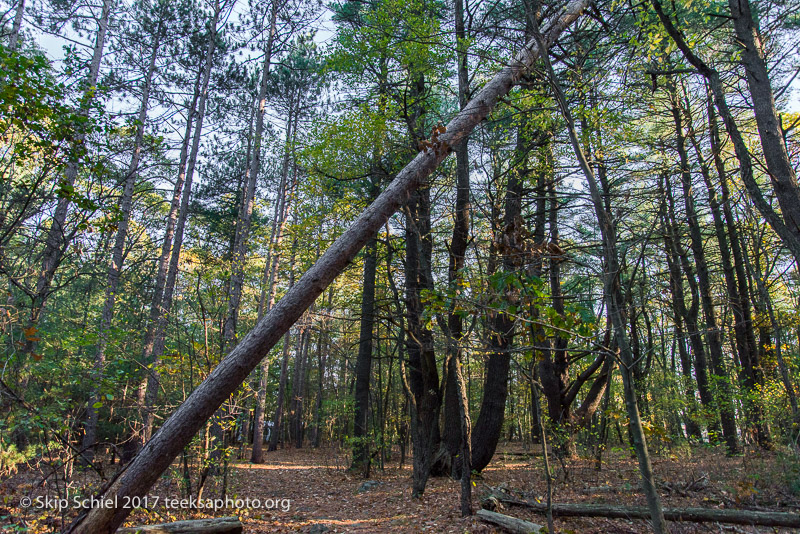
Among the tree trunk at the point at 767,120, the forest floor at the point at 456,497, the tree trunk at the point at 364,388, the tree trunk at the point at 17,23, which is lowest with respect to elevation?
the forest floor at the point at 456,497

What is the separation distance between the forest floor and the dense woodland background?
1.60ft

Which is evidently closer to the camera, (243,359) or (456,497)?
(243,359)

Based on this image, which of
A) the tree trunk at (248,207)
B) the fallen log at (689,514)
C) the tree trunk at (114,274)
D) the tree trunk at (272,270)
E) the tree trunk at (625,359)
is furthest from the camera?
the tree trunk at (272,270)

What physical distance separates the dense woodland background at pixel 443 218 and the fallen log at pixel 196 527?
1.01m

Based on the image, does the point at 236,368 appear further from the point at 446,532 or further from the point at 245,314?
the point at 245,314

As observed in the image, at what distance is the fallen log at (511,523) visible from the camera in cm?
469

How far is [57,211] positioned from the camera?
9141 millimetres

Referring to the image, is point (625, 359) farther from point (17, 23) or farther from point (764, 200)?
point (17, 23)

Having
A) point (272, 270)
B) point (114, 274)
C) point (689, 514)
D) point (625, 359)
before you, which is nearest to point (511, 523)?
point (689, 514)

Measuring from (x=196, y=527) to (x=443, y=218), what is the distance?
8.47 m

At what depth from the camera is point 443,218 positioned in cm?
1110

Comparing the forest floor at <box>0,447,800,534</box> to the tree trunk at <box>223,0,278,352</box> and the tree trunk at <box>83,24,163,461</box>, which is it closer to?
the tree trunk at <box>83,24,163,461</box>

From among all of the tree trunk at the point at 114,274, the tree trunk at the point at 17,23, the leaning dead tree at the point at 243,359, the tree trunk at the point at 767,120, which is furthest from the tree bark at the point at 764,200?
the tree trunk at the point at 17,23

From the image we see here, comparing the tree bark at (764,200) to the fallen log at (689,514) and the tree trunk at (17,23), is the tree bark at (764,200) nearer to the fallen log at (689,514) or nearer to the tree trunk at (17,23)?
the fallen log at (689,514)
